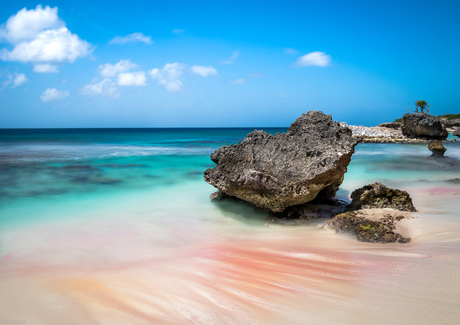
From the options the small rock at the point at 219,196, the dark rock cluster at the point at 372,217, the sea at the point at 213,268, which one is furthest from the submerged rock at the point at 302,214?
the small rock at the point at 219,196

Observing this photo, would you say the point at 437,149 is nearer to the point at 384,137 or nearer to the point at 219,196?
the point at 219,196

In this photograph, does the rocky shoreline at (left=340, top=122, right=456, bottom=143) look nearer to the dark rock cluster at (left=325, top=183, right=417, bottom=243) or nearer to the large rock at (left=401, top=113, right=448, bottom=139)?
the large rock at (left=401, top=113, right=448, bottom=139)

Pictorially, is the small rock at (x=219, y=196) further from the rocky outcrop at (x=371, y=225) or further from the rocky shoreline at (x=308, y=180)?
the rocky outcrop at (x=371, y=225)

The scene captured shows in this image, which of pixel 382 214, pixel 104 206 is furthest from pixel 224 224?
pixel 104 206

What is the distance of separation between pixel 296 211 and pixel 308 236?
88 centimetres

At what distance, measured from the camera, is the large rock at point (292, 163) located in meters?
4.88

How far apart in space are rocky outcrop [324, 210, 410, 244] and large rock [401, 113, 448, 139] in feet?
101

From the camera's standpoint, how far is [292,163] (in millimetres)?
5145

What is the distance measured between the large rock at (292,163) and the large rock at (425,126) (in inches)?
1192

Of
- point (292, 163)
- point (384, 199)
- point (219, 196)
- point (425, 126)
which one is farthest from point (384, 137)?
point (292, 163)

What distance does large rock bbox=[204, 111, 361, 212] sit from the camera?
192 inches

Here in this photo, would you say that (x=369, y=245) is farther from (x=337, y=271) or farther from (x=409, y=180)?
(x=409, y=180)

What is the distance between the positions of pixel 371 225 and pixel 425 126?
3178cm

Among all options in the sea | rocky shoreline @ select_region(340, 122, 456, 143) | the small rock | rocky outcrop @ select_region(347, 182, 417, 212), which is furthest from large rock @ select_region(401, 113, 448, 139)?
the small rock
